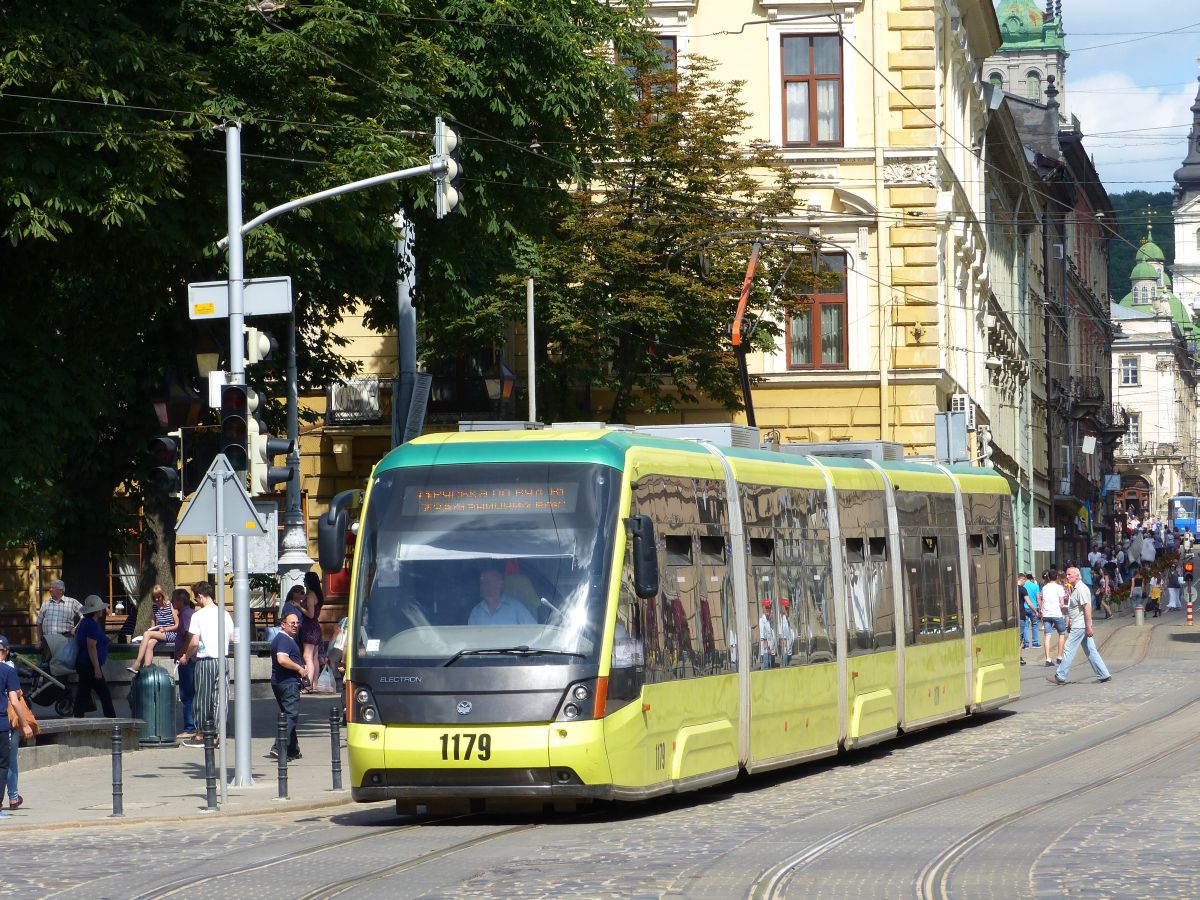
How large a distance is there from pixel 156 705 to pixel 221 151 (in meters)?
6.17

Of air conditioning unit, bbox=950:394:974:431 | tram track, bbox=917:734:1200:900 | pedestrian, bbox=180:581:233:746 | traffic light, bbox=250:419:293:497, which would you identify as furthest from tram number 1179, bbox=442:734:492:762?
air conditioning unit, bbox=950:394:974:431

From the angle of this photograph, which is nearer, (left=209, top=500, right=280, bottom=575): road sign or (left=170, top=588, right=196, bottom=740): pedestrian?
(left=209, top=500, right=280, bottom=575): road sign

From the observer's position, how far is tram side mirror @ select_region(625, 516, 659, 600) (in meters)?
14.7

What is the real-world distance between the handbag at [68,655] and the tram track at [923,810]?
41.5ft

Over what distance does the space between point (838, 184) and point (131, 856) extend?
3116 centimetres

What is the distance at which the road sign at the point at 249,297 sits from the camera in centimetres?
1883

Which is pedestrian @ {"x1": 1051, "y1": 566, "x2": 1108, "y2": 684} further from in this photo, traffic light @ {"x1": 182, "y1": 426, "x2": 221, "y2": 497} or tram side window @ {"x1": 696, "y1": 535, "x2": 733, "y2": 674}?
traffic light @ {"x1": 182, "y1": 426, "x2": 221, "y2": 497}

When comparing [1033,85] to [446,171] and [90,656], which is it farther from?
[446,171]

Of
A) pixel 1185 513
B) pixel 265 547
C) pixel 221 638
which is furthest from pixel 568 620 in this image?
pixel 1185 513

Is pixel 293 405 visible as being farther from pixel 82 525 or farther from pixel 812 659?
pixel 812 659

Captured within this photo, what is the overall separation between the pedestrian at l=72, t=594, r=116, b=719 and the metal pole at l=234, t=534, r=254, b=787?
7.45m

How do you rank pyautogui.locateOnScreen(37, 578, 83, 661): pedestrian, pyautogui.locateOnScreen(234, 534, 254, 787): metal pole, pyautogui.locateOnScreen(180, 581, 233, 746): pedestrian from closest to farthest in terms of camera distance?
pyautogui.locateOnScreen(234, 534, 254, 787): metal pole, pyautogui.locateOnScreen(180, 581, 233, 746): pedestrian, pyautogui.locateOnScreen(37, 578, 83, 661): pedestrian

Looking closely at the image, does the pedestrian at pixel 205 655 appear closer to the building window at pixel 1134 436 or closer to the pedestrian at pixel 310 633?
the pedestrian at pixel 310 633

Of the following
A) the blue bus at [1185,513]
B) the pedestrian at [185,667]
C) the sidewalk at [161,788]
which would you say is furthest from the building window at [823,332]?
the blue bus at [1185,513]
